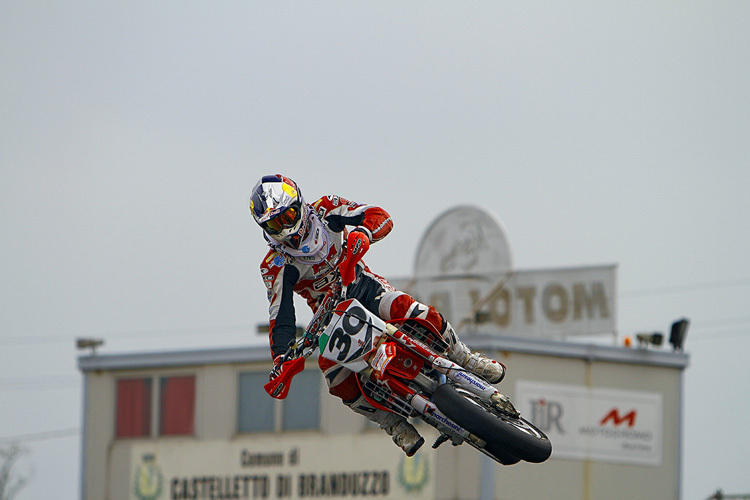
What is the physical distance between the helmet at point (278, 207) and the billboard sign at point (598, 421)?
3197cm

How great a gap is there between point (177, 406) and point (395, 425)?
121 ft

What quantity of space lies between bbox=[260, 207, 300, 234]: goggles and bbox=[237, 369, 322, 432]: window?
112 feet

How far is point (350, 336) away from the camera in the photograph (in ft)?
49.6

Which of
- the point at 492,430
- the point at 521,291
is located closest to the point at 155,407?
the point at 521,291

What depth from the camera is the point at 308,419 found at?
5028cm

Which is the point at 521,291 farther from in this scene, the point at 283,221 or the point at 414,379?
the point at 283,221

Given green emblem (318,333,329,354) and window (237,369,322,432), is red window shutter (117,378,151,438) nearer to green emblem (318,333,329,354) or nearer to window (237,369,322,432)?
window (237,369,322,432)

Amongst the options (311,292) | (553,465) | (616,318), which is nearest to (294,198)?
(311,292)

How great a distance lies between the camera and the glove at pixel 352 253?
15.2 metres

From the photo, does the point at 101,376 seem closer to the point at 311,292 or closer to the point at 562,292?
the point at 562,292

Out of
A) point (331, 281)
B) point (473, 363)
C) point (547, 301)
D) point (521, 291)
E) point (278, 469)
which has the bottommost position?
point (278, 469)

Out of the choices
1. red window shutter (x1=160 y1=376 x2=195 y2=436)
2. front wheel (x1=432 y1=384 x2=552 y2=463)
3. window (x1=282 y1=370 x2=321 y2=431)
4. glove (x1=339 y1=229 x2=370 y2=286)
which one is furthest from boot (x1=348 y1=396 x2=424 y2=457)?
red window shutter (x1=160 y1=376 x2=195 y2=436)

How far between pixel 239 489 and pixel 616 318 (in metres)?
14.6

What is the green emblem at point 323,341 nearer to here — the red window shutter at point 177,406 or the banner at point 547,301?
the banner at point 547,301
